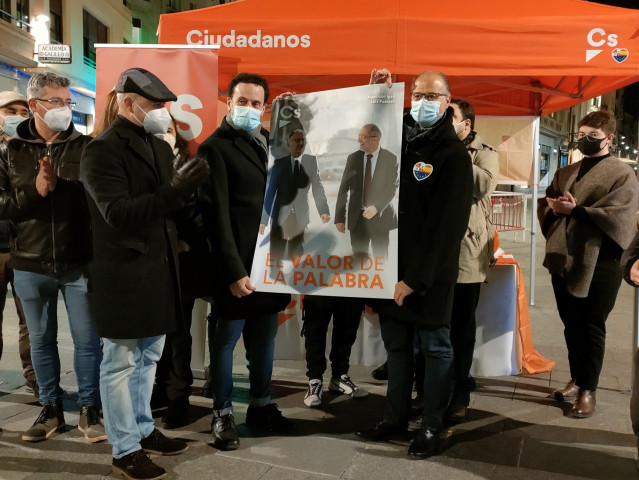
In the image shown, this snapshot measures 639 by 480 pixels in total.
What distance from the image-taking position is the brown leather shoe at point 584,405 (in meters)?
3.98

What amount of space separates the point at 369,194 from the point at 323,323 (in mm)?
1284

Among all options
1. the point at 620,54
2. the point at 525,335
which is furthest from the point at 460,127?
the point at 525,335

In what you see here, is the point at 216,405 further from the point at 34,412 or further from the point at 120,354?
the point at 34,412

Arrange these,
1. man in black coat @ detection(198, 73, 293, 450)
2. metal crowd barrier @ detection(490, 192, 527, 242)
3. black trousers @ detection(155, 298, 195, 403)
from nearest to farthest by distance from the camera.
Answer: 1. man in black coat @ detection(198, 73, 293, 450)
2. black trousers @ detection(155, 298, 195, 403)
3. metal crowd barrier @ detection(490, 192, 527, 242)

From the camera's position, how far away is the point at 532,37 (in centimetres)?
463

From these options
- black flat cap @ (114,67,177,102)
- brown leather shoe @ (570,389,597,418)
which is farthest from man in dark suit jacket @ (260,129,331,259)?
brown leather shoe @ (570,389,597,418)

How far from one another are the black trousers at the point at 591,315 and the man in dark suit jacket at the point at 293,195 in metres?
1.78

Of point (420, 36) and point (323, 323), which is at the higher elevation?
point (420, 36)

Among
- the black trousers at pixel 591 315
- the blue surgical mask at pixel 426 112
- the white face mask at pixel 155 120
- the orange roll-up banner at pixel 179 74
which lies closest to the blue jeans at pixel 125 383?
the white face mask at pixel 155 120

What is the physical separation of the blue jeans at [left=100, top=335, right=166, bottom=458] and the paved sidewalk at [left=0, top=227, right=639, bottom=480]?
0.89 ft

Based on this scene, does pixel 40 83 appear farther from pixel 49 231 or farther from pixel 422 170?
pixel 422 170

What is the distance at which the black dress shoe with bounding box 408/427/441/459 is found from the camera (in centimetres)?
333

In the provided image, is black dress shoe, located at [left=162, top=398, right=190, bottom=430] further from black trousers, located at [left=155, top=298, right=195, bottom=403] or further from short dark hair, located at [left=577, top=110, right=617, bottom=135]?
short dark hair, located at [left=577, top=110, right=617, bottom=135]

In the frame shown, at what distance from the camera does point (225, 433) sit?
3.44 m
